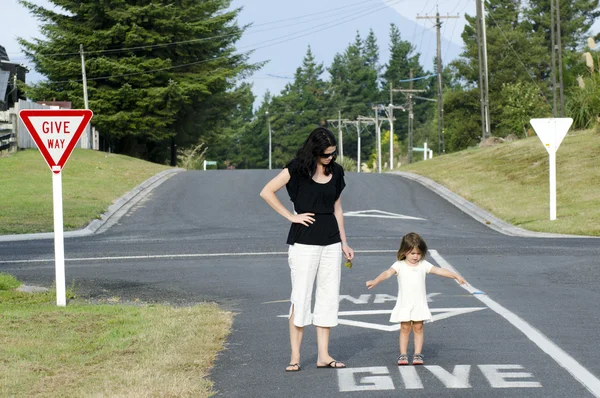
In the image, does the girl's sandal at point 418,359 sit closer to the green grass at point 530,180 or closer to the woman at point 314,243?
the woman at point 314,243

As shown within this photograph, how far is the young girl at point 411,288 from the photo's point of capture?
843 cm

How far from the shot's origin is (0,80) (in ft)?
198

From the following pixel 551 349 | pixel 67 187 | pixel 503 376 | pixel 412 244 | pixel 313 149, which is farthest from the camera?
pixel 67 187

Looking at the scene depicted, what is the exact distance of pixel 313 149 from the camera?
26.8 feet

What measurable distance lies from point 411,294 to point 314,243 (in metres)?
0.91

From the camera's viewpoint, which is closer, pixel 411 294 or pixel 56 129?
pixel 411 294

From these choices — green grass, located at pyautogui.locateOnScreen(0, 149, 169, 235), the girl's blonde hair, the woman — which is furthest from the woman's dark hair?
green grass, located at pyautogui.locateOnScreen(0, 149, 169, 235)

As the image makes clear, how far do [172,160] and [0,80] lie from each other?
11.8 m

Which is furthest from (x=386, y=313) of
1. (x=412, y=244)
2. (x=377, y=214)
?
(x=377, y=214)

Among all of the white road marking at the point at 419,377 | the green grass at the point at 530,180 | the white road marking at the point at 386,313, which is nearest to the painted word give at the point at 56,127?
the white road marking at the point at 386,313

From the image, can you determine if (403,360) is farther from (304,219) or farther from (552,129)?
(552,129)

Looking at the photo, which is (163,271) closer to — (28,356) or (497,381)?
(28,356)

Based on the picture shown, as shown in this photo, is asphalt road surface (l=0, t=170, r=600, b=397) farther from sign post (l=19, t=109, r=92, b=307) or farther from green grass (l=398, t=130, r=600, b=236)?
green grass (l=398, t=130, r=600, b=236)

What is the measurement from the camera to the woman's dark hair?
816 cm
